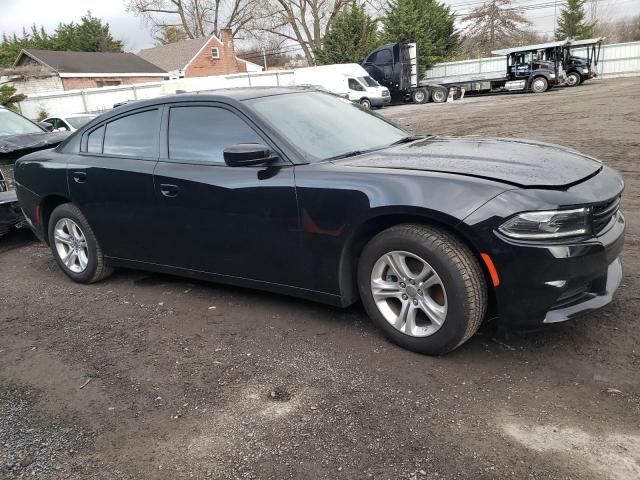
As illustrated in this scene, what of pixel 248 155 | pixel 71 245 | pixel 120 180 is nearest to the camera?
pixel 248 155

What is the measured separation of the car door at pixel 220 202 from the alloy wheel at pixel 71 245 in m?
1.11

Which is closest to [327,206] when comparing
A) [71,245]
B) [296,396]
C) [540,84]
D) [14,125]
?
[296,396]

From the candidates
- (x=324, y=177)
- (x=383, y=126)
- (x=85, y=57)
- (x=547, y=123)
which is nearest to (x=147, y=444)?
(x=324, y=177)

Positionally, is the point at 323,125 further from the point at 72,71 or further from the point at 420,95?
the point at 72,71

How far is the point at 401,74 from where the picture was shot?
31219 millimetres

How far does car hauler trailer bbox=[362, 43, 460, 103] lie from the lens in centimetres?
3112

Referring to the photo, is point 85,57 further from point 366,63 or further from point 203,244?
point 203,244

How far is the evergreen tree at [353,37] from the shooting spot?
39.5 meters

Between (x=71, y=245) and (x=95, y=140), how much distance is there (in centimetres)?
101

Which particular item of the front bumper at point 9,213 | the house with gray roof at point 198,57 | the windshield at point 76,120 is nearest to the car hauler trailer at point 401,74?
the windshield at point 76,120

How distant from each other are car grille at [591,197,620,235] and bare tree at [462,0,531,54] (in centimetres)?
5820

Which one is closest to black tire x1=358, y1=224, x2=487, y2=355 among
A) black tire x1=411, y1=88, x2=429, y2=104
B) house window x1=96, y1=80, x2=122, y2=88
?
black tire x1=411, y1=88, x2=429, y2=104

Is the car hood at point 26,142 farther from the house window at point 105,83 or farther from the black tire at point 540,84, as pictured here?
the house window at point 105,83

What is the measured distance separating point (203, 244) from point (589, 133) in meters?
10.5
